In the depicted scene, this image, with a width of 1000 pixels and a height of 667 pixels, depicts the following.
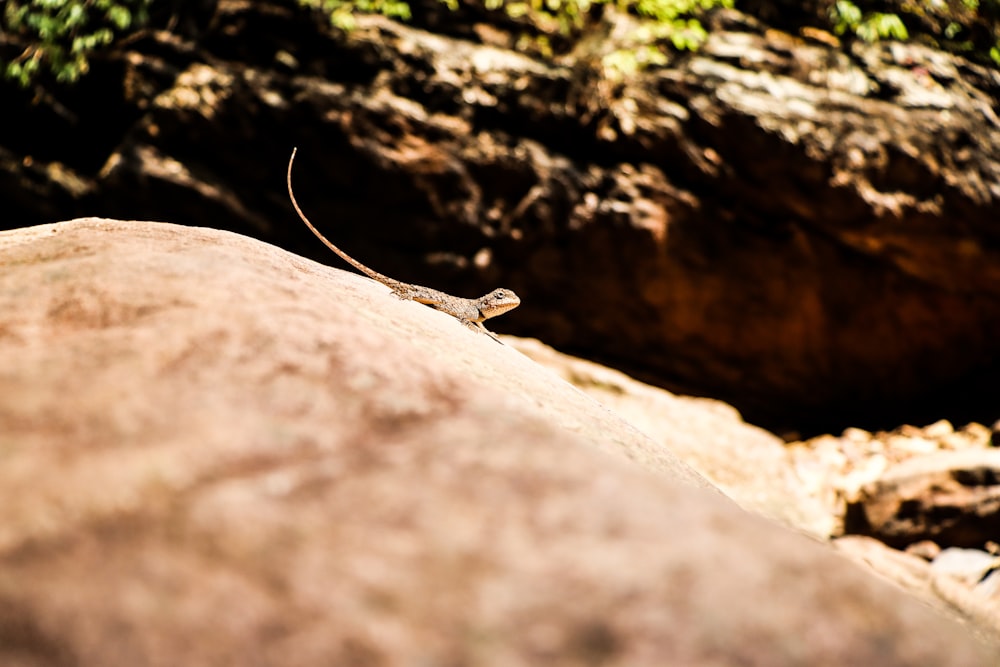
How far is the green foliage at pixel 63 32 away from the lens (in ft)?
21.3

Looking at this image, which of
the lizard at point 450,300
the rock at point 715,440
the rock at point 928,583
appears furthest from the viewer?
the rock at point 715,440

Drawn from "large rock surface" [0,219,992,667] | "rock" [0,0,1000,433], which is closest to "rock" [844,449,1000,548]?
"rock" [0,0,1000,433]

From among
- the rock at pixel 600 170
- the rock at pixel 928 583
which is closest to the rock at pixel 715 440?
the rock at pixel 928 583

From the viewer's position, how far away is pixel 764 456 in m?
6.04

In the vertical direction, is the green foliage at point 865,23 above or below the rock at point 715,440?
above

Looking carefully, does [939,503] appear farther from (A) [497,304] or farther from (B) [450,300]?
(B) [450,300]

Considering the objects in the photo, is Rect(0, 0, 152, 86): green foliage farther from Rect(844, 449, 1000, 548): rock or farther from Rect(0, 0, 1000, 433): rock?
Rect(844, 449, 1000, 548): rock

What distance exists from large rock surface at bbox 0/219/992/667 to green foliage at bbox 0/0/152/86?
20.8ft

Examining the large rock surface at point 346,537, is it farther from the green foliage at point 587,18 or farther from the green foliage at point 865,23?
the green foliage at point 865,23

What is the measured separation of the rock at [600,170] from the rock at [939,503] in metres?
2.09

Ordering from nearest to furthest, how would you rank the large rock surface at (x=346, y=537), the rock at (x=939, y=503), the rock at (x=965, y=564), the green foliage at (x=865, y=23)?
the large rock surface at (x=346, y=537), the rock at (x=965, y=564), the rock at (x=939, y=503), the green foliage at (x=865, y=23)

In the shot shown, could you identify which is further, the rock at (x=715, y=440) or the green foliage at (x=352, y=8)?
the green foliage at (x=352, y=8)

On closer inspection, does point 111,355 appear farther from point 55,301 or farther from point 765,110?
point 765,110

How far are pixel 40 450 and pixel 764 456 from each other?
5.89 m
